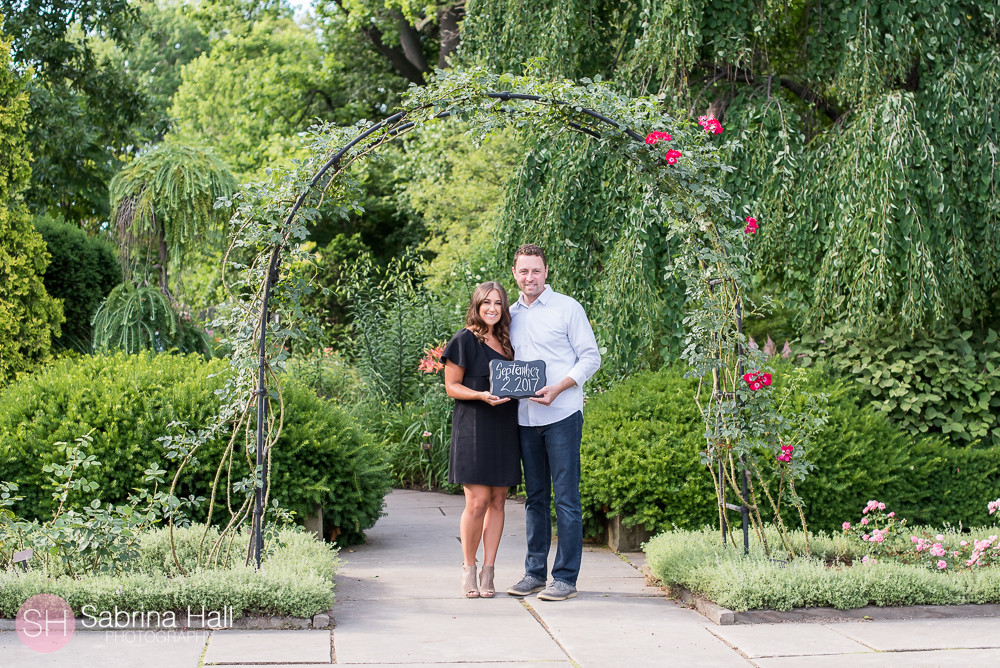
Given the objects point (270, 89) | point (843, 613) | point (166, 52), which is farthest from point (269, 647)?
point (166, 52)

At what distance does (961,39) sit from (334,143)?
15.5 ft

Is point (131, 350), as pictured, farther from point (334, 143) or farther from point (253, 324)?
point (334, 143)

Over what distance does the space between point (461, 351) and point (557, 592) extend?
131cm

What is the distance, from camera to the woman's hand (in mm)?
4270

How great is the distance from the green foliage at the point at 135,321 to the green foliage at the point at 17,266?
14.9 inches

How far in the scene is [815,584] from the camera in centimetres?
425

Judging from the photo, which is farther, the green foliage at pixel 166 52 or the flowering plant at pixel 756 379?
the green foliage at pixel 166 52

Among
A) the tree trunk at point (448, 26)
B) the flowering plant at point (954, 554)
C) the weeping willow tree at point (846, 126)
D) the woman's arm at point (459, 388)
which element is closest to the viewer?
the woman's arm at point (459, 388)

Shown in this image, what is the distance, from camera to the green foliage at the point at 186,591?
3.86 meters

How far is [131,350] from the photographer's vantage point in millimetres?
7441

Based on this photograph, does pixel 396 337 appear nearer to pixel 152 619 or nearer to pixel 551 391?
pixel 551 391

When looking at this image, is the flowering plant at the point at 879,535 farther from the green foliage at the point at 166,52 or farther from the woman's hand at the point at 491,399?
the green foliage at the point at 166,52

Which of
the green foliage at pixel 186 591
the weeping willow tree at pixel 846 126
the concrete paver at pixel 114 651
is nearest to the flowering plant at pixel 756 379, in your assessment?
the weeping willow tree at pixel 846 126

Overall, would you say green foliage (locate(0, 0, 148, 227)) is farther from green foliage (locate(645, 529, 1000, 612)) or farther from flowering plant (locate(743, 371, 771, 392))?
green foliage (locate(645, 529, 1000, 612))
